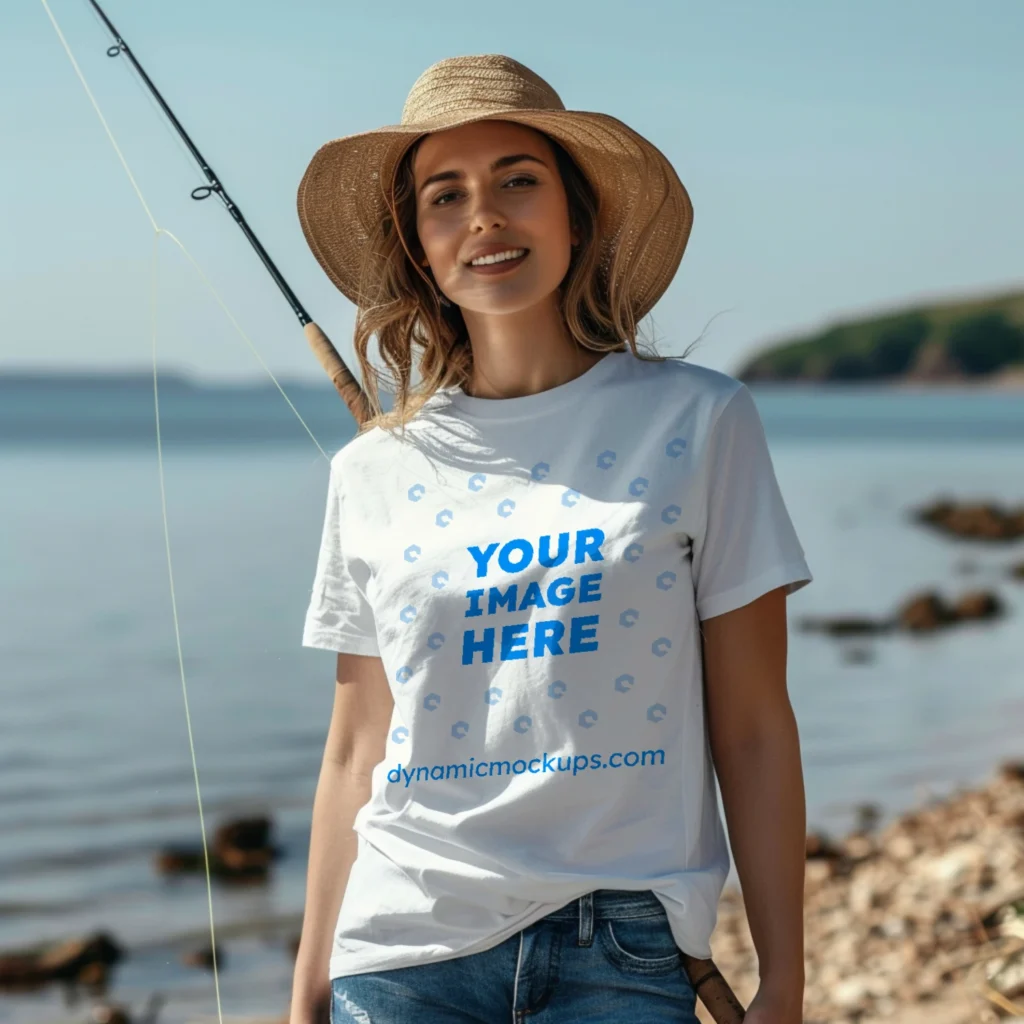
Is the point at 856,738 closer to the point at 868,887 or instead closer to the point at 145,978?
the point at 868,887

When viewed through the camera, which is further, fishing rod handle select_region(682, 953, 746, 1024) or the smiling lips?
the smiling lips

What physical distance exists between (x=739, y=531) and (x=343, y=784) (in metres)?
0.67

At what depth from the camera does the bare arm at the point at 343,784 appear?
2.14 metres

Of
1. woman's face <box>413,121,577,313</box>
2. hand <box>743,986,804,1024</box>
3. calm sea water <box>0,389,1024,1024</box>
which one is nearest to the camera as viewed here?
hand <box>743,986,804,1024</box>

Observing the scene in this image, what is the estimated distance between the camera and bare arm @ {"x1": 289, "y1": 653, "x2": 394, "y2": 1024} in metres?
2.14

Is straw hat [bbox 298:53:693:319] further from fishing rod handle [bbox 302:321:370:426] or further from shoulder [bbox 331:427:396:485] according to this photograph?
shoulder [bbox 331:427:396:485]

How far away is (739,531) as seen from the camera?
1.88m

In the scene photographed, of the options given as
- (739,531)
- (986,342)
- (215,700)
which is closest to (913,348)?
(986,342)

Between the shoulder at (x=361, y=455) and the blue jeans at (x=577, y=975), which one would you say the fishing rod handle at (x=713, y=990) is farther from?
the shoulder at (x=361, y=455)

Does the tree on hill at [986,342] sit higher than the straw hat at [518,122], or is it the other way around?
the tree on hill at [986,342]

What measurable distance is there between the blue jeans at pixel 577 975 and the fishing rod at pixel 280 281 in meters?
0.84

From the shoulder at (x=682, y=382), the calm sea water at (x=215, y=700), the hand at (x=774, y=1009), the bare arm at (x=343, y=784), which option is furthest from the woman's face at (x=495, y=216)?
the calm sea water at (x=215, y=700)

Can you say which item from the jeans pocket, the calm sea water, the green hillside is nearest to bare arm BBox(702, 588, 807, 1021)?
the jeans pocket

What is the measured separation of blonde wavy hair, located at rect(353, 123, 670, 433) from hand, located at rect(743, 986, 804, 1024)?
0.82 meters
